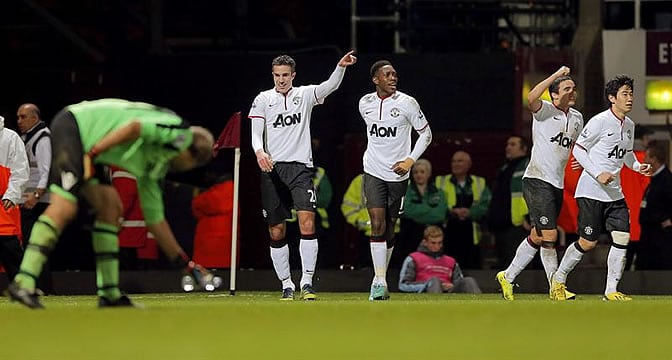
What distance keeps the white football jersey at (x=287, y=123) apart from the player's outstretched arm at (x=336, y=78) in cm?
7

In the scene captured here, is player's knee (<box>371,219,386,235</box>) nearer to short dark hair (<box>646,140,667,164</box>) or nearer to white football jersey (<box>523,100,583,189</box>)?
white football jersey (<box>523,100,583,189</box>)

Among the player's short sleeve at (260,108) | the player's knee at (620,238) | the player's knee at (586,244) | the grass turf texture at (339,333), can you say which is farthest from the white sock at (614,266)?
the player's short sleeve at (260,108)

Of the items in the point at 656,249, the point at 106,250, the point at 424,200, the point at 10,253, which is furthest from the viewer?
the point at 656,249

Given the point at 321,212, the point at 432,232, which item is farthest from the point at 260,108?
the point at 321,212

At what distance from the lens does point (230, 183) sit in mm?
21516

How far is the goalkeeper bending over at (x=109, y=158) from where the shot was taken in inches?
477

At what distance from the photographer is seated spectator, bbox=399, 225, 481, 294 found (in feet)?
65.4

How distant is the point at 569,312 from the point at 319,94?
5378 millimetres

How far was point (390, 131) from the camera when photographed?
17.4 meters

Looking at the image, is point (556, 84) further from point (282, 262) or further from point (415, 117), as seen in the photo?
point (282, 262)

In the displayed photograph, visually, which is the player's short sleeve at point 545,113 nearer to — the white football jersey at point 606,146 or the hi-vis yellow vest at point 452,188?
the white football jersey at point 606,146

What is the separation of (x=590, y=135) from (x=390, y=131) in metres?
1.94

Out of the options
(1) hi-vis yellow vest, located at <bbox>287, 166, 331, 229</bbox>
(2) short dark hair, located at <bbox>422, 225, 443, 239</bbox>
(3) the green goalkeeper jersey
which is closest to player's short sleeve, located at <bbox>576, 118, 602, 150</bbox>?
(2) short dark hair, located at <bbox>422, 225, 443, 239</bbox>

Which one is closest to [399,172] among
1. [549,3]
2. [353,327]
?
[353,327]
